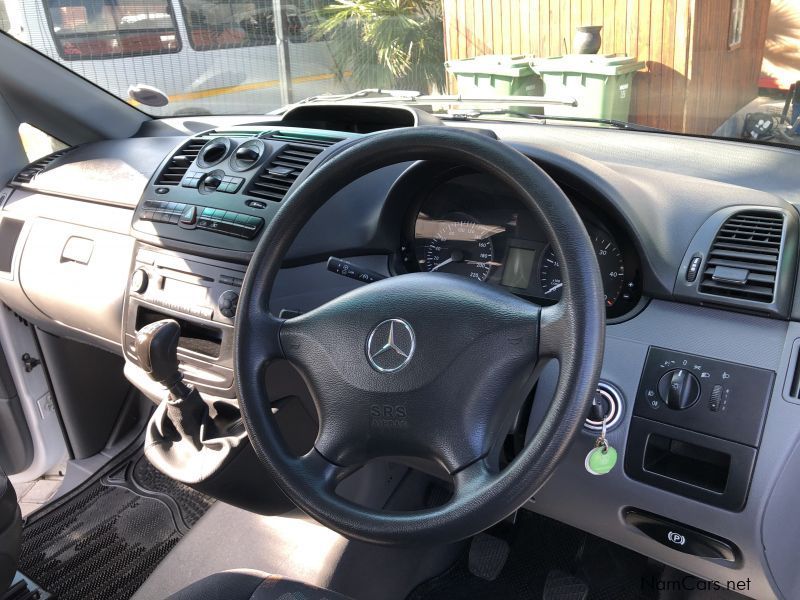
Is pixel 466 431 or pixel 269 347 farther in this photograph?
pixel 269 347

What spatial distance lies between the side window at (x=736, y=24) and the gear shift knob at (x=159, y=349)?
1.24 metres

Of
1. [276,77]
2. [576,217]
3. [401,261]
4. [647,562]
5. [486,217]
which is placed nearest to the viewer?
[576,217]

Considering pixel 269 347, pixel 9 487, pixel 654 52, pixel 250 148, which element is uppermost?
pixel 654 52

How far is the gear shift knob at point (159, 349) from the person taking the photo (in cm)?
138

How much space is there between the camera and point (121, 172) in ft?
7.14

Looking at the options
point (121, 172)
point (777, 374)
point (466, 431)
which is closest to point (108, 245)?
point (121, 172)

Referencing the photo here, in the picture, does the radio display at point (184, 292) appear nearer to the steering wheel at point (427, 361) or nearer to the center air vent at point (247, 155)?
the center air vent at point (247, 155)

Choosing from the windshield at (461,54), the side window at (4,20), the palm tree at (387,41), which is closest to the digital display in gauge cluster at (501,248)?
the windshield at (461,54)

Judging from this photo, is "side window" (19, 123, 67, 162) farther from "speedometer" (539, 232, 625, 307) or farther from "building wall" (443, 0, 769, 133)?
"speedometer" (539, 232, 625, 307)

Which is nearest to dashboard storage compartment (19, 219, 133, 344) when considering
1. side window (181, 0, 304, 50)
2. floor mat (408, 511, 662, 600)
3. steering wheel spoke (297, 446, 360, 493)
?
side window (181, 0, 304, 50)

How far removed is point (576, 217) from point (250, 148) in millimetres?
1041

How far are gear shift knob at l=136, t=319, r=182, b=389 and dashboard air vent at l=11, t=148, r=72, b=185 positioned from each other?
131cm

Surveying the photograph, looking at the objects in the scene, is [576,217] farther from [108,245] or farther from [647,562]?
[108,245]

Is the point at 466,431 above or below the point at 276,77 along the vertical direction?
below
